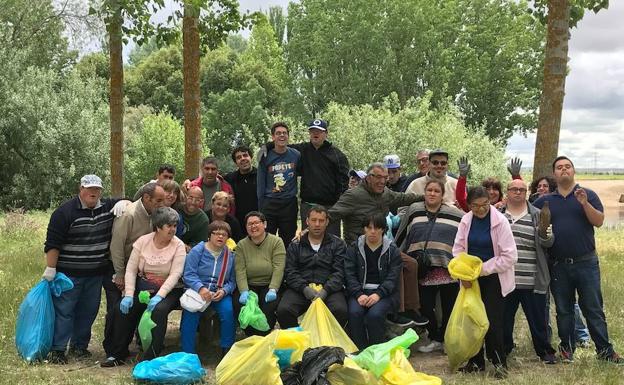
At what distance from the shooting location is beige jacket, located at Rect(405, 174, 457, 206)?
21.9 feet

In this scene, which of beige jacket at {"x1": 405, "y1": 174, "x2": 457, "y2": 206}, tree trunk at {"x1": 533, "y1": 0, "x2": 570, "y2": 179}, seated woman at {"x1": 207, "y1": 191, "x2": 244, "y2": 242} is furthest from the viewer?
tree trunk at {"x1": 533, "y1": 0, "x2": 570, "y2": 179}

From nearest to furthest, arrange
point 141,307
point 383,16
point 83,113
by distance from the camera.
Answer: point 141,307, point 83,113, point 383,16

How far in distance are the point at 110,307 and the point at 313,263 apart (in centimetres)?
213

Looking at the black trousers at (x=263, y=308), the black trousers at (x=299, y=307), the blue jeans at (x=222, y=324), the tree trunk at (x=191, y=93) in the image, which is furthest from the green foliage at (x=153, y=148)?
the black trousers at (x=299, y=307)

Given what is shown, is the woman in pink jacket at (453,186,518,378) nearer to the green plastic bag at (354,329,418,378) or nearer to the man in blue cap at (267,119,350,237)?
the green plastic bag at (354,329,418,378)

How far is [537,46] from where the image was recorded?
36562mm

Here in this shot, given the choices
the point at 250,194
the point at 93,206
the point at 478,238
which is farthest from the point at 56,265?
the point at 478,238

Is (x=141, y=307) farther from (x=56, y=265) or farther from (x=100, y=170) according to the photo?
(x=100, y=170)

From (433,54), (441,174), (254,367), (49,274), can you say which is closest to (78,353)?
(49,274)

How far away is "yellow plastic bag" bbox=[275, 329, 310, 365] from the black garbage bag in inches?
6.2

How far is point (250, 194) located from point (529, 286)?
3.41m

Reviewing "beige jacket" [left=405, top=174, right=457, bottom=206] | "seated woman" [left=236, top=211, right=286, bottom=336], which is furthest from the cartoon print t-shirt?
"beige jacket" [left=405, top=174, right=457, bottom=206]

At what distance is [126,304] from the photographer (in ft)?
19.1

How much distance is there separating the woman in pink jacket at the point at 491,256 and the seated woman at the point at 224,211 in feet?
7.98
